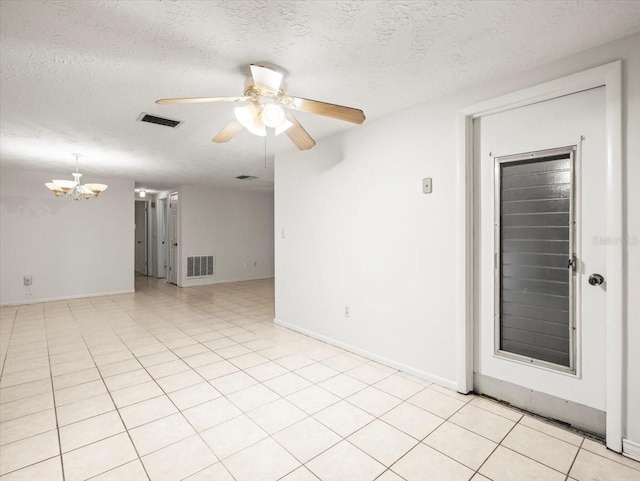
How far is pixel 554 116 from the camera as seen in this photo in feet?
7.03

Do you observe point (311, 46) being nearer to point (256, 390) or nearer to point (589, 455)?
point (256, 390)

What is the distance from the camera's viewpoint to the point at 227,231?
849 cm

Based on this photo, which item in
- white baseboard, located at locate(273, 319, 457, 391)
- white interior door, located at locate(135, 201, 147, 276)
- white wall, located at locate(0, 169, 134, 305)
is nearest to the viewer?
white baseboard, located at locate(273, 319, 457, 391)

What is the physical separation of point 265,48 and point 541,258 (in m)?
2.33

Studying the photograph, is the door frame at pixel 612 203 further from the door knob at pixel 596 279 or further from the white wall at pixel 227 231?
the white wall at pixel 227 231

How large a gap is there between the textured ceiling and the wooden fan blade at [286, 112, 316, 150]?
32 centimetres

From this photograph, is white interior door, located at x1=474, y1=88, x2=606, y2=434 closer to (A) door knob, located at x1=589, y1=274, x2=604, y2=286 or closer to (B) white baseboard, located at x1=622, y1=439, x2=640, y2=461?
(A) door knob, located at x1=589, y1=274, x2=604, y2=286

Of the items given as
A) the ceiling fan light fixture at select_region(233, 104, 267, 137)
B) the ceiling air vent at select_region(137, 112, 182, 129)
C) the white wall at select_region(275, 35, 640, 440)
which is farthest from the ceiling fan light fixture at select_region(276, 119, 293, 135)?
the ceiling air vent at select_region(137, 112, 182, 129)

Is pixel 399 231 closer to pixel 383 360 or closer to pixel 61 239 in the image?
pixel 383 360

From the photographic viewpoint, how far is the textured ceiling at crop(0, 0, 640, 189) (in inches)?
63.9

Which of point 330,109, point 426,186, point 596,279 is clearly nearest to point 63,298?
point 330,109

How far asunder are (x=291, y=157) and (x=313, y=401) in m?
3.01

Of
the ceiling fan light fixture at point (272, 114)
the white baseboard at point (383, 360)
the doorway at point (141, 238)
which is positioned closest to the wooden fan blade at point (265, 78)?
the ceiling fan light fixture at point (272, 114)

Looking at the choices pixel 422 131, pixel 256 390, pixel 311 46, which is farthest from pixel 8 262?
pixel 422 131
